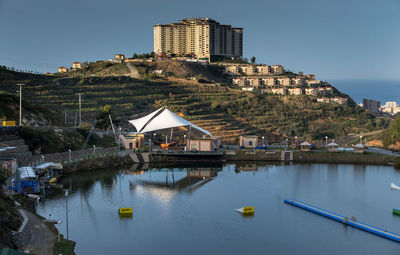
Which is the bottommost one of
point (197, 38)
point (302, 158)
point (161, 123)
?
point (302, 158)

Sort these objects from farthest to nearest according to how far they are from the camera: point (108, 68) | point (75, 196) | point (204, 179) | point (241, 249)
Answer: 1. point (108, 68)
2. point (204, 179)
3. point (75, 196)
4. point (241, 249)

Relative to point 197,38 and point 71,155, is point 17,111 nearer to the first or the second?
point 71,155

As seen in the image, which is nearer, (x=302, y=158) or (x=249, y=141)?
(x=302, y=158)

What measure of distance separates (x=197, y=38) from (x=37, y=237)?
94.0 m

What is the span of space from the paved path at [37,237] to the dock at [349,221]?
13401 mm

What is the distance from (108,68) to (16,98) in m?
42.6

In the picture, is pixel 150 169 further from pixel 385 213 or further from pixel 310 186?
pixel 385 213

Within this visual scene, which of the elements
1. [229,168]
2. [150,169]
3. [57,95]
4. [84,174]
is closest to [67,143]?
[84,174]

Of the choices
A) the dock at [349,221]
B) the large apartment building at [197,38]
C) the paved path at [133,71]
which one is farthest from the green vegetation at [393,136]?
the large apartment building at [197,38]

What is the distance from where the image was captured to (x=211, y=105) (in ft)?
228

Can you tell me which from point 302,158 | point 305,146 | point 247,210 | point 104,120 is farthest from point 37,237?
point 104,120

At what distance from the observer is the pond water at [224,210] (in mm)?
20594

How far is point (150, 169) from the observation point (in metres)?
38.9

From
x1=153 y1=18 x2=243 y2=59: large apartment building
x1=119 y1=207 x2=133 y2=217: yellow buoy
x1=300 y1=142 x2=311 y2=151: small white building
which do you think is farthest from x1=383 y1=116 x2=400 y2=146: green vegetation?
x1=153 y1=18 x2=243 y2=59: large apartment building
